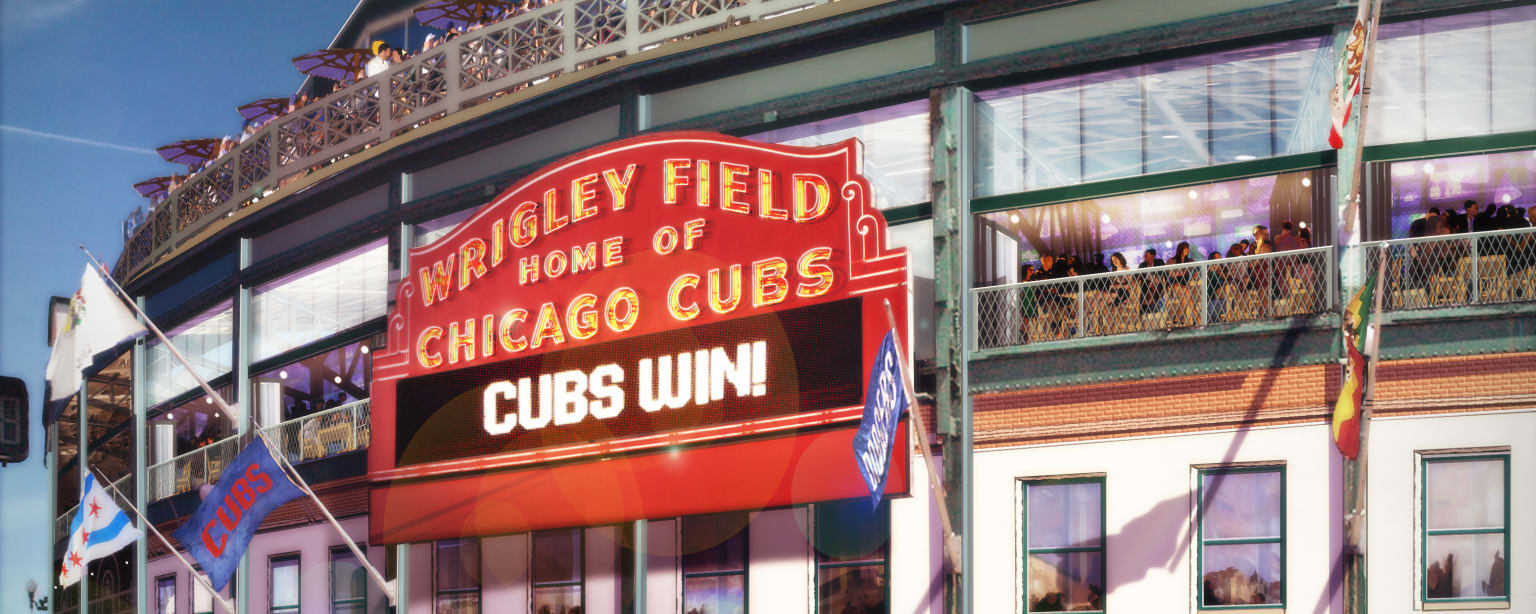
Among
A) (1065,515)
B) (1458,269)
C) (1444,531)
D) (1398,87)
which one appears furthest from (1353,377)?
(1398,87)

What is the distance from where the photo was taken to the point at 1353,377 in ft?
62.6

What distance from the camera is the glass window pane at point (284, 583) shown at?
3272 cm

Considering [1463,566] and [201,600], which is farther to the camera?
[201,600]

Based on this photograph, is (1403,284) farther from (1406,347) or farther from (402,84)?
(402,84)

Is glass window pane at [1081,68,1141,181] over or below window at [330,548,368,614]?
over

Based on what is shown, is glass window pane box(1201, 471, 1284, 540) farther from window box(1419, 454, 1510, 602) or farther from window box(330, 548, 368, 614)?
window box(330, 548, 368, 614)

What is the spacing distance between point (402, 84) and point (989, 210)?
43.4ft

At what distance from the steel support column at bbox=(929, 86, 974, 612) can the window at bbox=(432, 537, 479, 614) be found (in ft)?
32.7

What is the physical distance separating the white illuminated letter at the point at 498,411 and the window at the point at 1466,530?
48.4 ft

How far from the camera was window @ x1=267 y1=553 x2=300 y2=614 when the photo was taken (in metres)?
32.7

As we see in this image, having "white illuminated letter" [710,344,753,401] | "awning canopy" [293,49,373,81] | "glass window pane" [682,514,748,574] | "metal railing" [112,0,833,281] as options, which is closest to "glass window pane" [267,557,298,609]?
"metal railing" [112,0,833,281]

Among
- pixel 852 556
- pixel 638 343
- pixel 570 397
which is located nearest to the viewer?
pixel 852 556

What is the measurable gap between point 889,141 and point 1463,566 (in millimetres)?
10412

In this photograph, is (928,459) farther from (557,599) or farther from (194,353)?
(194,353)
